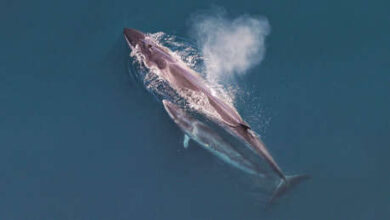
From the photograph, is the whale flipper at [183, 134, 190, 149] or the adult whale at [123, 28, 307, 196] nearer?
the adult whale at [123, 28, 307, 196]

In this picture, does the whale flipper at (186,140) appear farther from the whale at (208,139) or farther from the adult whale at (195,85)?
the adult whale at (195,85)

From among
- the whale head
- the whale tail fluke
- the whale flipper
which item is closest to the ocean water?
the whale flipper

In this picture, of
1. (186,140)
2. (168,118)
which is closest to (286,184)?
(186,140)

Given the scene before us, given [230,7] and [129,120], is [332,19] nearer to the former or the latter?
[230,7]

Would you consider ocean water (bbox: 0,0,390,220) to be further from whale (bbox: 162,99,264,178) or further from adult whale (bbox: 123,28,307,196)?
adult whale (bbox: 123,28,307,196)

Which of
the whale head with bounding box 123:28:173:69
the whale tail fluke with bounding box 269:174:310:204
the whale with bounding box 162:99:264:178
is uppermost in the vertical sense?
the whale head with bounding box 123:28:173:69

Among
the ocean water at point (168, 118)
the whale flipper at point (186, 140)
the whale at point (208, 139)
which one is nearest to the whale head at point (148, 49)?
the ocean water at point (168, 118)

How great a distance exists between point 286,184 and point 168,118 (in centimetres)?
835

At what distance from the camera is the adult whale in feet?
98.0

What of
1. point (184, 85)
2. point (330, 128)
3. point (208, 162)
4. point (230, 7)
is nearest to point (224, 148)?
point (208, 162)

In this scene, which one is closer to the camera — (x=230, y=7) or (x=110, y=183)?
(x=110, y=183)

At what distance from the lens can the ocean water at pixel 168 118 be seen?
30906 mm

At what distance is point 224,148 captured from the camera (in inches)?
1203

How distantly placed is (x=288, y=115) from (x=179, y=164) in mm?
7556
